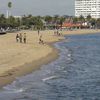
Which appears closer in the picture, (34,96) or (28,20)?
(34,96)

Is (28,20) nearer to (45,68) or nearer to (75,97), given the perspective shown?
(45,68)

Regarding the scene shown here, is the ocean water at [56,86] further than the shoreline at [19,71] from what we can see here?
No

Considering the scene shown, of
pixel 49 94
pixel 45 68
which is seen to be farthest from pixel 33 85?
pixel 45 68

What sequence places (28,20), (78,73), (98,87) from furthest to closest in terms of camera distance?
1. (28,20)
2. (78,73)
3. (98,87)

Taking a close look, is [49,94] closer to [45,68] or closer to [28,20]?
[45,68]

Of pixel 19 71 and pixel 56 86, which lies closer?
pixel 56 86

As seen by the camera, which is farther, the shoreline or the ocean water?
the shoreline

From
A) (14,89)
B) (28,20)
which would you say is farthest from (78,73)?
(28,20)

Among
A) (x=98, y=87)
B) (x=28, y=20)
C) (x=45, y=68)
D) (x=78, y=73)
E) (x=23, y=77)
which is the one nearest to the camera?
(x=98, y=87)

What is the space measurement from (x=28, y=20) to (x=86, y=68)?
15902 centimetres

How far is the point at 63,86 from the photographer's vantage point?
25.9 meters

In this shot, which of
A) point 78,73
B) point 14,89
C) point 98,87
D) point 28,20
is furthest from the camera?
point 28,20

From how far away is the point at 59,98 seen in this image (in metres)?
21.6

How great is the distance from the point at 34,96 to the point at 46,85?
14.1ft
